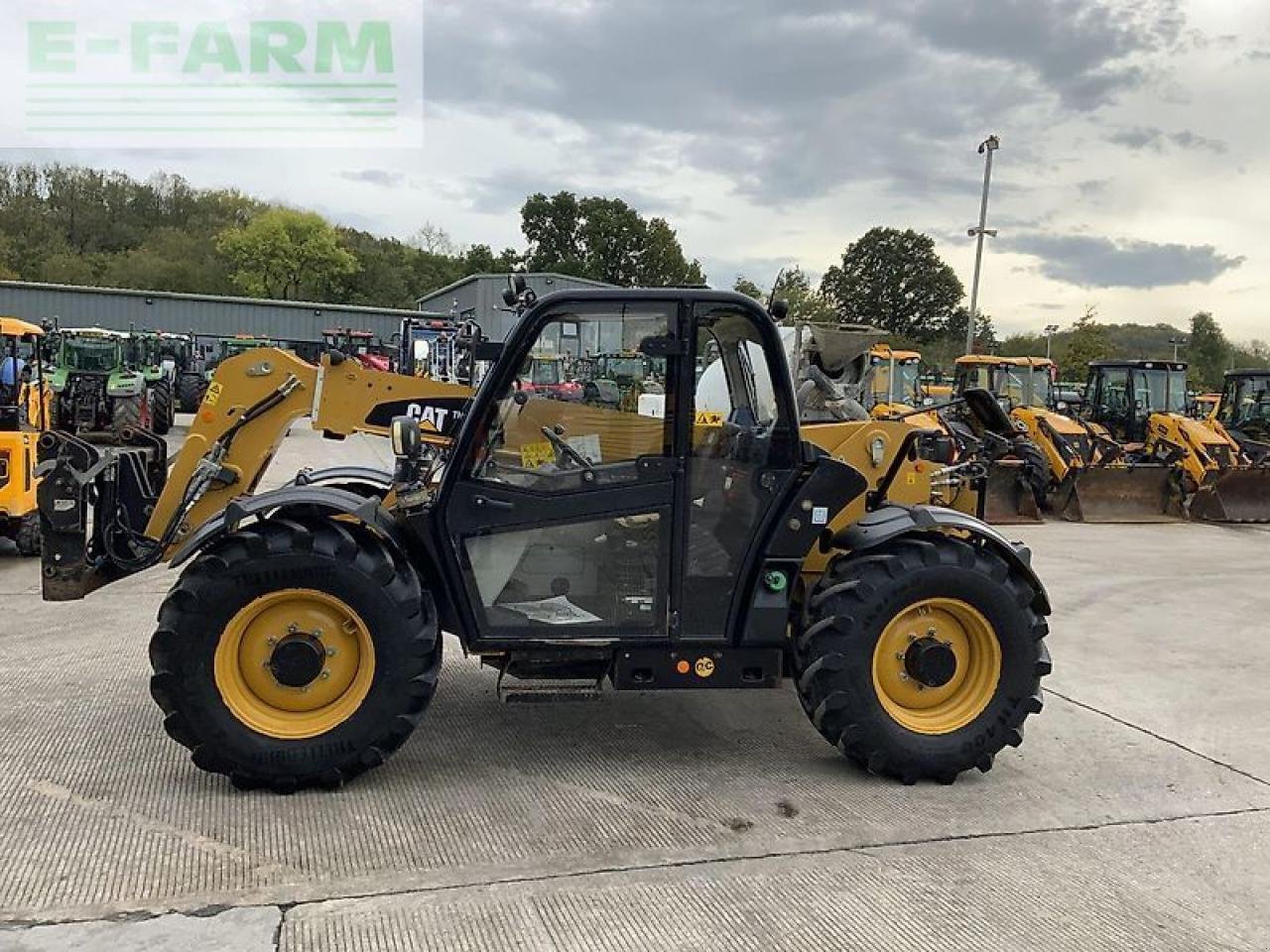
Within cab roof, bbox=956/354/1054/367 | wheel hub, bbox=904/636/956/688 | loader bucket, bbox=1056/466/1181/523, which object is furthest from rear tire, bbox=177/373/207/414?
wheel hub, bbox=904/636/956/688

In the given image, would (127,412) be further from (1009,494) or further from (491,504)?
(491,504)

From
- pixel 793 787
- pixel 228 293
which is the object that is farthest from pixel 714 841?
pixel 228 293

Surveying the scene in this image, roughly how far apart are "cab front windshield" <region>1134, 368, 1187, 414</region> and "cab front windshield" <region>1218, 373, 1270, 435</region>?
1.60 m

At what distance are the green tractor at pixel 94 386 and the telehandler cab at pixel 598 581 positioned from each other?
47.9 feet

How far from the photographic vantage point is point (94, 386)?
19.0 metres

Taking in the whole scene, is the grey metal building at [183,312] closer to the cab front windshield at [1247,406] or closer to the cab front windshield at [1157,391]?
the cab front windshield at [1157,391]

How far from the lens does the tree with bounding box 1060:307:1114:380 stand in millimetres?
47625

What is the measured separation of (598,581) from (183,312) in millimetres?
44468

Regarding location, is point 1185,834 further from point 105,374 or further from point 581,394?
point 105,374

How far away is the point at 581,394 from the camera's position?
4188 mm

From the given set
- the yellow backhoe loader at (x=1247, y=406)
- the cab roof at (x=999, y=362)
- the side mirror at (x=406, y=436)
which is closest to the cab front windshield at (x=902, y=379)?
the cab roof at (x=999, y=362)

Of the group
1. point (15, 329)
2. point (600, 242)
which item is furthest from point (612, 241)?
point (15, 329)

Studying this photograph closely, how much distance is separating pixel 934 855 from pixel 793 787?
717 millimetres

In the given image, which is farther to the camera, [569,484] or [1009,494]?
[1009,494]
